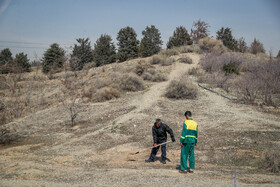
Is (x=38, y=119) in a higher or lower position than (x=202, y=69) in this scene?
lower

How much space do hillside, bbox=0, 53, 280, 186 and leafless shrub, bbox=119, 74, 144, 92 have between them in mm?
1691

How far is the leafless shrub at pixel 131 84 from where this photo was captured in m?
22.2

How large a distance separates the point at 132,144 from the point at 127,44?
34.8m

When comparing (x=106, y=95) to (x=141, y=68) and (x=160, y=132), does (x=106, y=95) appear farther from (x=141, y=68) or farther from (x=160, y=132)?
(x=160, y=132)

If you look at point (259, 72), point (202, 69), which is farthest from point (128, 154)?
point (202, 69)

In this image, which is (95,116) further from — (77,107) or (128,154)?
(128,154)

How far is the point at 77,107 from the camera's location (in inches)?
731

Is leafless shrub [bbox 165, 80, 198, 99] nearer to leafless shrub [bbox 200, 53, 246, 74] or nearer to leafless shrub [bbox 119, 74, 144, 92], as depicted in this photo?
leafless shrub [bbox 119, 74, 144, 92]

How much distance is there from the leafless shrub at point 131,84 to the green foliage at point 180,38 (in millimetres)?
28673

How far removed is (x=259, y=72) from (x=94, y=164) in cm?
1359

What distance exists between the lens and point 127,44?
145 ft

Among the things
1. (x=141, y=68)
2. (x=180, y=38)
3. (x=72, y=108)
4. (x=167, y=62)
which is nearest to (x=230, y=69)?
(x=167, y=62)

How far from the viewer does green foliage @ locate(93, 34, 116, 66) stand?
1781 inches

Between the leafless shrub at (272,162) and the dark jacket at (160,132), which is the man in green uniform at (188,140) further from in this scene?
the leafless shrub at (272,162)
